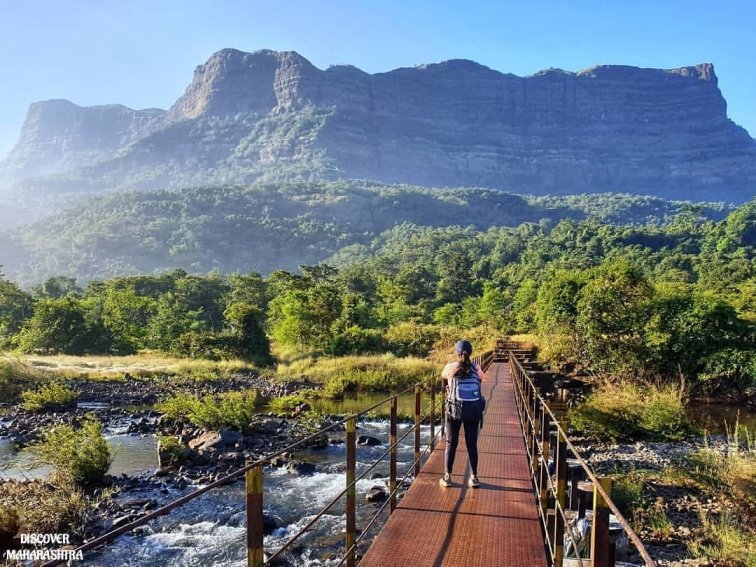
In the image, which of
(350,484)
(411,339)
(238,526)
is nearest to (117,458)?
(238,526)

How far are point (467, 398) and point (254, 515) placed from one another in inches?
138

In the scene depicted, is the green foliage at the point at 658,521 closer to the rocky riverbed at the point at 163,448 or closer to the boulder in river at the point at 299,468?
the rocky riverbed at the point at 163,448

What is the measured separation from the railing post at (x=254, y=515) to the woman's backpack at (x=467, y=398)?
11.1 feet

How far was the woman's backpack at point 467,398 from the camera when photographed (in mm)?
5684

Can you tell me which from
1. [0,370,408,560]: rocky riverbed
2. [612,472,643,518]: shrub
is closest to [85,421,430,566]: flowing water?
[0,370,408,560]: rocky riverbed

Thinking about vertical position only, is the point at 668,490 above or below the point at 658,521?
below

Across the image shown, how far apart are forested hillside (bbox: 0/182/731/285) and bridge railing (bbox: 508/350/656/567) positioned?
447 ft

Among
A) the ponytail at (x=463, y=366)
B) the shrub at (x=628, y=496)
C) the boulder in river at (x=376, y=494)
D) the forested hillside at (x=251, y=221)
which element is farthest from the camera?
the forested hillside at (x=251, y=221)

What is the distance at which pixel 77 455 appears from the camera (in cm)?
1036

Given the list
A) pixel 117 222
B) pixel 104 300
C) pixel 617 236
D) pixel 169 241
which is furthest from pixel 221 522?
pixel 117 222

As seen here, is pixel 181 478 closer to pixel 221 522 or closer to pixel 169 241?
pixel 221 522

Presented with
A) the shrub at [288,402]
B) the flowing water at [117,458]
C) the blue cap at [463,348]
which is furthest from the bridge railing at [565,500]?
the shrub at [288,402]

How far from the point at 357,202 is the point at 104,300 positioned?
13519cm

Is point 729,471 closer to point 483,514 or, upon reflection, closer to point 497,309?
point 483,514
